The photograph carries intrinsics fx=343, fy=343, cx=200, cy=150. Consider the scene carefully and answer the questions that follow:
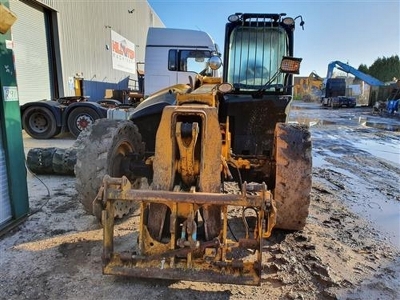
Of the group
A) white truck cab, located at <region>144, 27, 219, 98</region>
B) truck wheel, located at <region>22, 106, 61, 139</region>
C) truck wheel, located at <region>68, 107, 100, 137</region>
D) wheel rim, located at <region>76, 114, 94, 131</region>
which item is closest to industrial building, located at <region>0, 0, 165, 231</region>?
truck wheel, located at <region>22, 106, 61, 139</region>

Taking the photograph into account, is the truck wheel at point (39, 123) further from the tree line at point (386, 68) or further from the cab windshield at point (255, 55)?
the tree line at point (386, 68)

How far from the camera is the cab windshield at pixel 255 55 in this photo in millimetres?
5512

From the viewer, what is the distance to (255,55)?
5.57 m

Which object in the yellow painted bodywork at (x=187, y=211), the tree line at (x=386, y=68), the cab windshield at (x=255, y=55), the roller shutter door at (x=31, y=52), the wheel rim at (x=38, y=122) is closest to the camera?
the yellow painted bodywork at (x=187, y=211)

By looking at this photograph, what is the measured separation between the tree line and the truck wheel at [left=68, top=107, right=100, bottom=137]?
37.2 meters

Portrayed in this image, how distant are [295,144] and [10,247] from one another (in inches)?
128

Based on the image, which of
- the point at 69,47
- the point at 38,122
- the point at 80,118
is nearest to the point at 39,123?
the point at 38,122

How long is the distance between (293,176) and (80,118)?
9203mm

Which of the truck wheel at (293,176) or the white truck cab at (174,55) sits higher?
the white truck cab at (174,55)

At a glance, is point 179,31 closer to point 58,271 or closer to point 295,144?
point 295,144

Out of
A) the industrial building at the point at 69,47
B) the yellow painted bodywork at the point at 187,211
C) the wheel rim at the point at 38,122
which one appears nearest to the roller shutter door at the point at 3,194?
Answer: the yellow painted bodywork at the point at 187,211

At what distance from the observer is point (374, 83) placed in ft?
105

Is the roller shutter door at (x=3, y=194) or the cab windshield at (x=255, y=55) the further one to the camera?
the cab windshield at (x=255, y=55)

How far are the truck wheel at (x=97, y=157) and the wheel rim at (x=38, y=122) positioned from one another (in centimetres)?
841
